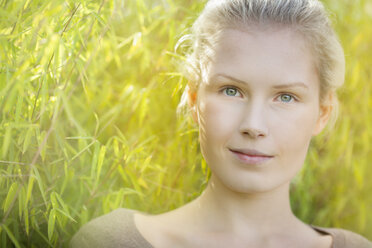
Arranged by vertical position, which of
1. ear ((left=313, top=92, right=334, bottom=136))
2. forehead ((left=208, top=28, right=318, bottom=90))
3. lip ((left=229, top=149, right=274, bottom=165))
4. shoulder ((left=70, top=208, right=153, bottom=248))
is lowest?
shoulder ((left=70, top=208, right=153, bottom=248))

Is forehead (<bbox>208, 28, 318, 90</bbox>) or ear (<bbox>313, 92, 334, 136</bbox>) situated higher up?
forehead (<bbox>208, 28, 318, 90</bbox>)

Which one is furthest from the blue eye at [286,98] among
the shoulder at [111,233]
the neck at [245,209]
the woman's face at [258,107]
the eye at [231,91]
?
the shoulder at [111,233]

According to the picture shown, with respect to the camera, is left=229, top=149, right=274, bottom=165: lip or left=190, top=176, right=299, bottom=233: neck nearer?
left=229, top=149, right=274, bottom=165: lip

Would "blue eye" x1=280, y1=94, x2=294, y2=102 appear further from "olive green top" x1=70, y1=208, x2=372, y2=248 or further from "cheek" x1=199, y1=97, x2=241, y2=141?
"olive green top" x1=70, y1=208, x2=372, y2=248

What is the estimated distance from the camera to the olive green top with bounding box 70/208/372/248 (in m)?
1.36

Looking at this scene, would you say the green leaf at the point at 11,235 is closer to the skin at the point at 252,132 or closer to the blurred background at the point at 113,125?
the blurred background at the point at 113,125

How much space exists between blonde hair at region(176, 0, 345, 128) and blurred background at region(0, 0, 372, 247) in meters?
0.15

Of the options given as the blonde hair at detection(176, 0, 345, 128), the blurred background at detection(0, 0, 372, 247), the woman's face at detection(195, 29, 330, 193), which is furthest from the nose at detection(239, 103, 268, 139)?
the blurred background at detection(0, 0, 372, 247)

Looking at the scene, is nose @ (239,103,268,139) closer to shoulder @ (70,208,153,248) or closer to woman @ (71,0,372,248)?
woman @ (71,0,372,248)

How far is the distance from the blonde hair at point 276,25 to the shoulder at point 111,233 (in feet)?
1.39

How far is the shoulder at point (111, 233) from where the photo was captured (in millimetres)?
1363

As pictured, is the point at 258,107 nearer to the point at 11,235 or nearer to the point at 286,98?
the point at 286,98

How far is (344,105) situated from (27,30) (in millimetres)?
1482

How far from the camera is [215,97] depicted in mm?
1291
